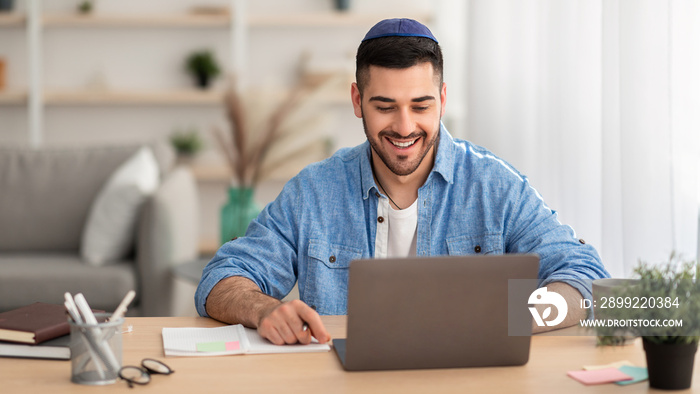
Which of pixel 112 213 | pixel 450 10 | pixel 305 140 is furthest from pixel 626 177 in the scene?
pixel 450 10

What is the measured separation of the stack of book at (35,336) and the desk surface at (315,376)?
21mm

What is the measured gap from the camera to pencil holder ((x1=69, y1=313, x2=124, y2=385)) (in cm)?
101

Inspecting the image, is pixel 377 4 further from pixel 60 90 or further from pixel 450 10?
pixel 60 90

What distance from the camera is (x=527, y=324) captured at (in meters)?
1.08

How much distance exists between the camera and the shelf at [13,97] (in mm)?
4336

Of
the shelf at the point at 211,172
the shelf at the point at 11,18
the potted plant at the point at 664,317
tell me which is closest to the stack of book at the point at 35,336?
the potted plant at the point at 664,317

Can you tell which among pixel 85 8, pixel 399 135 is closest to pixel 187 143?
pixel 85 8

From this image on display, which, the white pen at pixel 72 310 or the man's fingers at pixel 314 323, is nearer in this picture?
the white pen at pixel 72 310

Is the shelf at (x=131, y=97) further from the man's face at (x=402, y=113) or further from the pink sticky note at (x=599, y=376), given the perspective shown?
the pink sticky note at (x=599, y=376)

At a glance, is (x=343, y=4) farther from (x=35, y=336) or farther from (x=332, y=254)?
(x=35, y=336)

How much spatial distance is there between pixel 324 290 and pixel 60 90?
11.4 feet

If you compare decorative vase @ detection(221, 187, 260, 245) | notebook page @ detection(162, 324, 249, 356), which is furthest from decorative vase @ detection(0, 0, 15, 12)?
notebook page @ detection(162, 324, 249, 356)

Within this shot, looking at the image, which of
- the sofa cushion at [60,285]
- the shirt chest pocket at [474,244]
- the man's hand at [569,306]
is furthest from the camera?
the sofa cushion at [60,285]

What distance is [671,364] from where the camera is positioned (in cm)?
99
